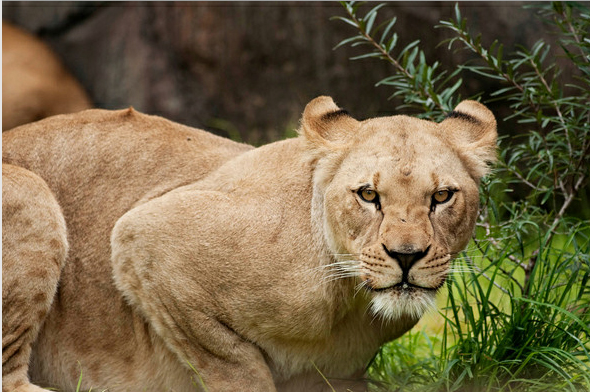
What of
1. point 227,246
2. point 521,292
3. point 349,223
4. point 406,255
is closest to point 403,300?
point 406,255

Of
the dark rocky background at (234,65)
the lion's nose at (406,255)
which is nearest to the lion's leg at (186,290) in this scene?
the lion's nose at (406,255)

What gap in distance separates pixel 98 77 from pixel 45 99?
884mm

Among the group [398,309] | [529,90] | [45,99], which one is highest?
[529,90]

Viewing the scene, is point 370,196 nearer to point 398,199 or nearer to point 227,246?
point 398,199

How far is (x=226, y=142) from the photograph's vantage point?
563 centimetres

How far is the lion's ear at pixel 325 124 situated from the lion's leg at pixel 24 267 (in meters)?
1.75

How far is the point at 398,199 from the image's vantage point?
3.95 metres

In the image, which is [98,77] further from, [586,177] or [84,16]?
[586,177]

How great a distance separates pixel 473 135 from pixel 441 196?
661mm

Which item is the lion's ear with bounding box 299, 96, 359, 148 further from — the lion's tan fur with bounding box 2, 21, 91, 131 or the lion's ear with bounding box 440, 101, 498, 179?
the lion's tan fur with bounding box 2, 21, 91, 131

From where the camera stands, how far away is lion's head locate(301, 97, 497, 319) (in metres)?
3.88

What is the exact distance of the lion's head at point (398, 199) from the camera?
388cm

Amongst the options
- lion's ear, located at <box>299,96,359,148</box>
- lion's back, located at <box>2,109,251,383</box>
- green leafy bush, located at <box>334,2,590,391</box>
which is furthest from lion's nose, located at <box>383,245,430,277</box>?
lion's back, located at <box>2,109,251,383</box>

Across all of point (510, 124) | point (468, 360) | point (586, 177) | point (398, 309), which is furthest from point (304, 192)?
point (510, 124)
